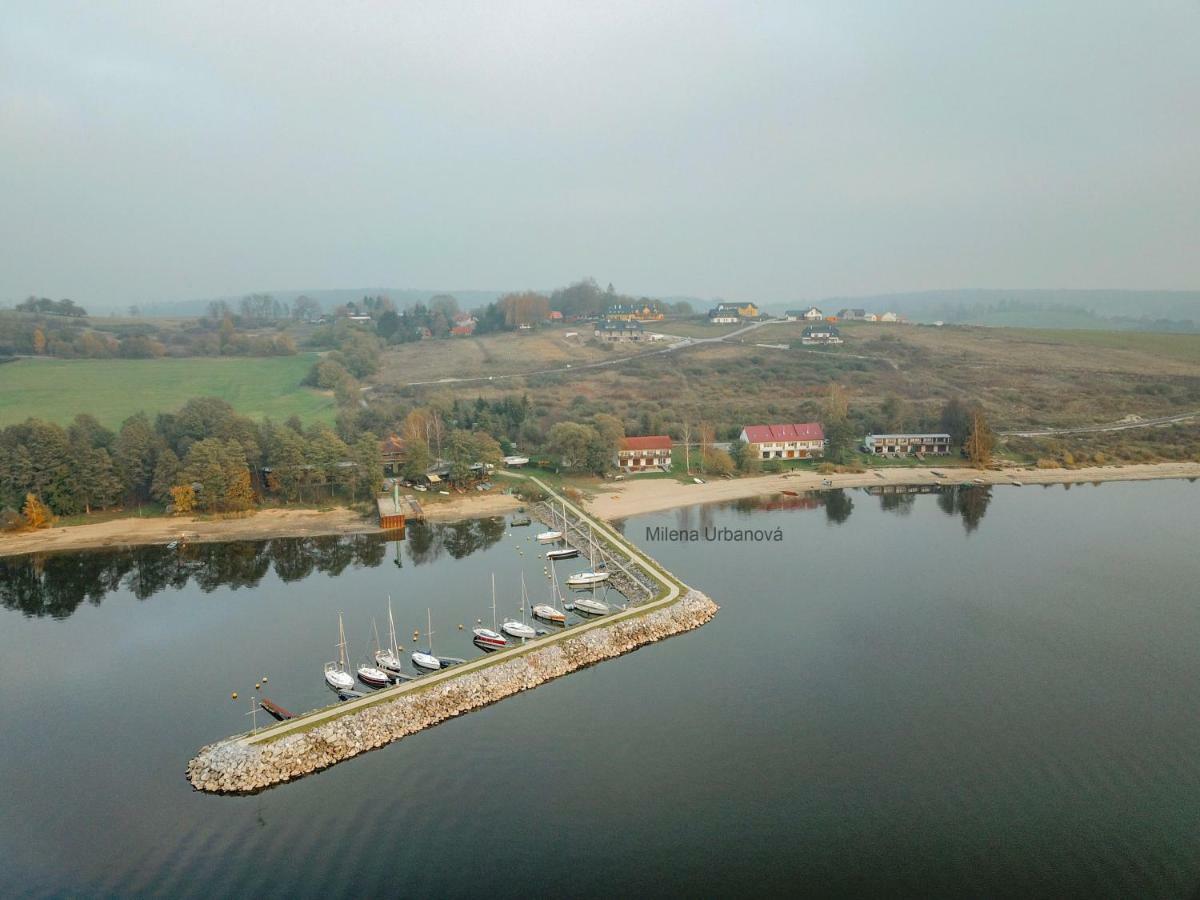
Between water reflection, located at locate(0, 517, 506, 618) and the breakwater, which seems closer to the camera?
the breakwater

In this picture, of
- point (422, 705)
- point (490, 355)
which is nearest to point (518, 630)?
point (422, 705)

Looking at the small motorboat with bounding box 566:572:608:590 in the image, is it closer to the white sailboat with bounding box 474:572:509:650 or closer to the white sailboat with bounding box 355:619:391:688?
the white sailboat with bounding box 474:572:509:650

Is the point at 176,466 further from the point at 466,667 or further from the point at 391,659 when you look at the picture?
the point at 466,667

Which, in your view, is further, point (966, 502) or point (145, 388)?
point (145, 388)

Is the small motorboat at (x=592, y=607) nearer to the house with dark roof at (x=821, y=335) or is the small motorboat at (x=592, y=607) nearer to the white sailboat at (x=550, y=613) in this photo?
the white sailboat at (x=550, y=613)

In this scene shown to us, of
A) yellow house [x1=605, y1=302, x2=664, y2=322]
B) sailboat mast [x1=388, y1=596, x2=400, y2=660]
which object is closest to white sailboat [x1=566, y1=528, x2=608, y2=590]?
sailboat mast [x1=388, y1=596, x2=400, y2=660]

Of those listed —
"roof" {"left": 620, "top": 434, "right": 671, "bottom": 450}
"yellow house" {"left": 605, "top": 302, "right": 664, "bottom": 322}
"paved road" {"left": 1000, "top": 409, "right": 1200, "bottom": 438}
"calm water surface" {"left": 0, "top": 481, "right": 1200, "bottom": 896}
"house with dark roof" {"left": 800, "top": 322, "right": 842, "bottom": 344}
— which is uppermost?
"yellow house" {"left": 605, "top": 302, "right": 664, "bottom": 322}
